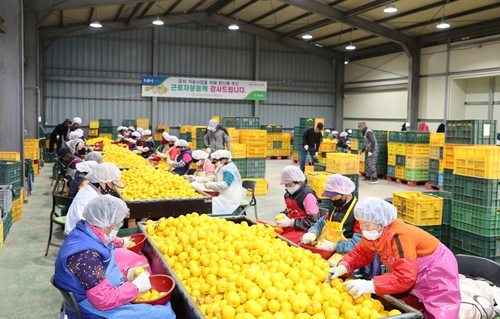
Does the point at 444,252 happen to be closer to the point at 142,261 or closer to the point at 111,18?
the point at 142,261

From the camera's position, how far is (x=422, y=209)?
6578 mm

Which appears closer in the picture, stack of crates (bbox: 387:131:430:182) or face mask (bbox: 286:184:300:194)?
face mask (bbox: 286:184:300:194)

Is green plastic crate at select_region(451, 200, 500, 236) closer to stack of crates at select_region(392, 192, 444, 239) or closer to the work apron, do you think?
stack of crates at select_region(392, 192, 444, 239)

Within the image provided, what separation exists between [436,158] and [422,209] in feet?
22.3

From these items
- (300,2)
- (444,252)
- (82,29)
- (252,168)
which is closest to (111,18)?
(82,29)

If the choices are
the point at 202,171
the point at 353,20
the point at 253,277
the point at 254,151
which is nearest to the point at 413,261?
the point at 253,277

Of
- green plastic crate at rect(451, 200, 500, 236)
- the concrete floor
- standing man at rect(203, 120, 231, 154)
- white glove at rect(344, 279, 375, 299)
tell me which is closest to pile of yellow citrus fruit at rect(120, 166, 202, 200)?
the concrete floor

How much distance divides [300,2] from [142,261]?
47.5 feet

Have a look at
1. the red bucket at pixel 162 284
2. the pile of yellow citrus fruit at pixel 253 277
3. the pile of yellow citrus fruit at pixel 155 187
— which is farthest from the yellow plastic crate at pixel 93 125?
the red bucket at pixel 162 284

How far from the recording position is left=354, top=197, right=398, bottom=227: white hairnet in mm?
3053

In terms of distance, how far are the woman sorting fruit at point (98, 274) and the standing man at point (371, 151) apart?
11626 mm

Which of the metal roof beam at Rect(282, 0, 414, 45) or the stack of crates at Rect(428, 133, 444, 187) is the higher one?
the metal roof beam at Rect(282, 0, 414, 45)

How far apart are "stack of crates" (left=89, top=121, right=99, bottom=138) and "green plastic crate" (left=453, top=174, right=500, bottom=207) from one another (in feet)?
56.6

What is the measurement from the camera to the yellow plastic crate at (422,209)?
21.6 ft
